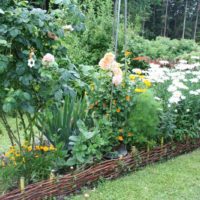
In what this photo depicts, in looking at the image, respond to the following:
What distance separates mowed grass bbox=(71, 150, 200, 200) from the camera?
299cm

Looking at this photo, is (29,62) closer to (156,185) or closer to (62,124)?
(62,124)

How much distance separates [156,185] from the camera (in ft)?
10.6

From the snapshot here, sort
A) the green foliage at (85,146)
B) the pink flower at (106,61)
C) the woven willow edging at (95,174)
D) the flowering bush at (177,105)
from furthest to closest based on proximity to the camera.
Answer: the flowering bush at (177,105)
the pink flower at (106,61)
the green foliage at (85,146)
the woven willow edging at (95,174)

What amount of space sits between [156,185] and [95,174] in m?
0.59

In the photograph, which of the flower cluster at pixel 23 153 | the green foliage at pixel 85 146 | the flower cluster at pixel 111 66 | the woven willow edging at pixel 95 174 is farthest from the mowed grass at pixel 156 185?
the flower cluster at pixel 111 66

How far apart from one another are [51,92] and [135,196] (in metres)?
1.19

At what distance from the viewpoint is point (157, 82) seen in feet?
13.7

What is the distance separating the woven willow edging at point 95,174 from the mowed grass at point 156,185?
0.29 feet

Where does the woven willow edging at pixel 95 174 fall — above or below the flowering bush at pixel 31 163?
below

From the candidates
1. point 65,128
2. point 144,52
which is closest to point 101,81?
point 65,128

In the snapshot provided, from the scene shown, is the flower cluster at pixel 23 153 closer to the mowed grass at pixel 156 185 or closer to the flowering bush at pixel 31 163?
the flowering bush at pixel 31 163

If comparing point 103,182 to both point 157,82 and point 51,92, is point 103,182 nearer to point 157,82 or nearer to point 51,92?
point 51,92

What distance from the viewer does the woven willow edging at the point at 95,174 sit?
2.70 m

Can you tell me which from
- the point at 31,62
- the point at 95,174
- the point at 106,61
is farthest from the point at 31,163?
the point at 106,61
